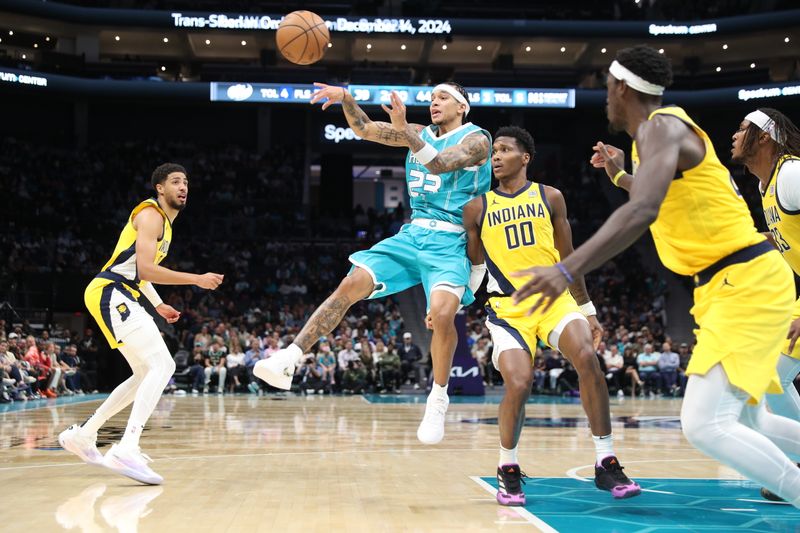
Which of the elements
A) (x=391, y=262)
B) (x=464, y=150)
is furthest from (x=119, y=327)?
(x=464, y=150)

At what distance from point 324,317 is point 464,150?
136cm

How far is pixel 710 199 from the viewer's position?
11.3 feet

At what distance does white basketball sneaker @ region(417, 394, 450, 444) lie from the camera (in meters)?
5.02

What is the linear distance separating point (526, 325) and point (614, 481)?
102cm

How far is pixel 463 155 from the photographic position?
16.8 feet

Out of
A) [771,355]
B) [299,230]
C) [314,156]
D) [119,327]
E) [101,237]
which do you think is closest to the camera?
[771,355]

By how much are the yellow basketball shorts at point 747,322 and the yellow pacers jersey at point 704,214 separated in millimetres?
105

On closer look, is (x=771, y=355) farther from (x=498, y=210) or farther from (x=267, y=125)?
(x=267, y=125)

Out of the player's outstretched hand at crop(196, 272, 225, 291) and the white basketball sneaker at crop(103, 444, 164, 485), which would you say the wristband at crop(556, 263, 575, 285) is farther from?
the white basketball sneaker at crop(103, 444, 164, 485)

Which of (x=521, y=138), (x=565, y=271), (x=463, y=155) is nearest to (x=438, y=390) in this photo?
(x=463, y=155)

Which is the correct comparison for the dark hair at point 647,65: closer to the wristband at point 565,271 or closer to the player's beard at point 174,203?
the wristband at point 565,271

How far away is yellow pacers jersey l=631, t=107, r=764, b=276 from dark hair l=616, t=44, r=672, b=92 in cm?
17

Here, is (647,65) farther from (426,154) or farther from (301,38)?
(301,38)

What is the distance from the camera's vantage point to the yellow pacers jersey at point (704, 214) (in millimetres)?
3436
